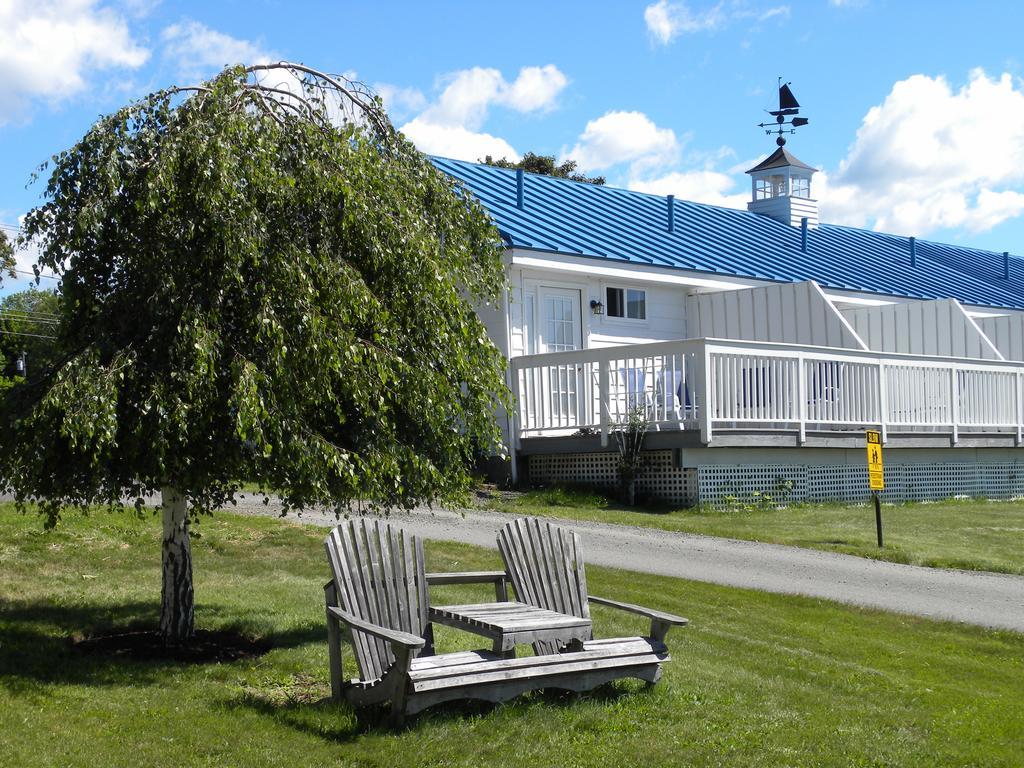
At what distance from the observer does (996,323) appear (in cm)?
2369

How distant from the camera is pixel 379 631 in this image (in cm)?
607

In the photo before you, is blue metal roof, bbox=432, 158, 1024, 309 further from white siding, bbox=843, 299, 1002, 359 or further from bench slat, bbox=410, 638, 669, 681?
bench slat, bbox=410, 638, 669, 681

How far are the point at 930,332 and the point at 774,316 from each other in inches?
130

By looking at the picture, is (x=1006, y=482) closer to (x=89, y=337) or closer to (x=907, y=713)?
(x=907, y=713)

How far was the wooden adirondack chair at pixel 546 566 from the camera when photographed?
290 inches

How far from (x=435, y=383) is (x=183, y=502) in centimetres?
178

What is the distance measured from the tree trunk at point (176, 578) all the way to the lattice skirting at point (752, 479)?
984cm

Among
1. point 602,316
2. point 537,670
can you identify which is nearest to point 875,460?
point 602,316

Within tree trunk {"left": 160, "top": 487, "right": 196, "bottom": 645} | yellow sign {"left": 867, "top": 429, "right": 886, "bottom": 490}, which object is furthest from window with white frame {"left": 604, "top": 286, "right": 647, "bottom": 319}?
tree trunk {"left": 160, "top": 487, "right": 196, "bottom": 645}

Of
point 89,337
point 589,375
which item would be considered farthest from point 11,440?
point 589,375

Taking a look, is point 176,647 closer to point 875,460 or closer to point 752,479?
point 875,460

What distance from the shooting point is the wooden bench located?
6035mm

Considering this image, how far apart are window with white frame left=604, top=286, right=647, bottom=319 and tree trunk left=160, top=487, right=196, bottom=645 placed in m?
12.8

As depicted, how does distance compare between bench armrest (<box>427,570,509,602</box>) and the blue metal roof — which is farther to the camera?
the blue metal roof
